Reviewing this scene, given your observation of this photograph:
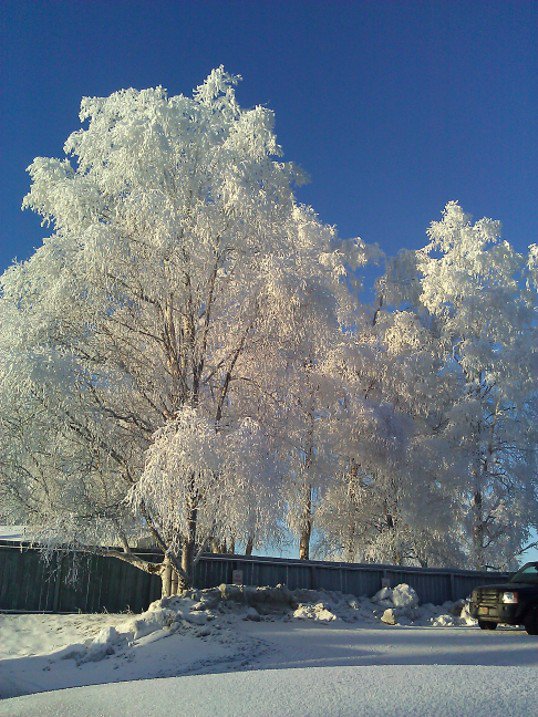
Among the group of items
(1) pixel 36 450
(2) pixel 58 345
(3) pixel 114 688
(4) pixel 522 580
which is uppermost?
(2) pixel 58 345

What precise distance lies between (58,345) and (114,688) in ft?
26.6

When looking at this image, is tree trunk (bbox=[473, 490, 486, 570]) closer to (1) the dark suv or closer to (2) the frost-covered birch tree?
(1) the dark suv

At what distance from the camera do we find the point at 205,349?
1588 cm

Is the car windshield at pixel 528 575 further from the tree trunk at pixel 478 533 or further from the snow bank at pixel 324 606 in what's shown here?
the tree trunk at pixel 478 533

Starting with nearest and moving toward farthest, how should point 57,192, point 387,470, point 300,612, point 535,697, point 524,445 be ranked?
1. point 535,697
2. point 300,612
3. point 57,192
4. point 387,470
5. point 524,445

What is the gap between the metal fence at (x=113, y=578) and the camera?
1584cm

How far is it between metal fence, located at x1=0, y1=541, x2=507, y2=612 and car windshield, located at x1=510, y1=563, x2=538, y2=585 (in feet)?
12.3

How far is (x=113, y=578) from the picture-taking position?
16547 mm

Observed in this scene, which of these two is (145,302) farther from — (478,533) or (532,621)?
(478,533)

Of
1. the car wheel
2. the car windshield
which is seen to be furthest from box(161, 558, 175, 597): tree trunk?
the car windshield

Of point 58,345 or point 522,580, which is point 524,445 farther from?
point 58,345

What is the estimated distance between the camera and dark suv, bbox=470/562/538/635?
13656 millimetres

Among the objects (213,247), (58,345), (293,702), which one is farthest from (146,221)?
(293,702)

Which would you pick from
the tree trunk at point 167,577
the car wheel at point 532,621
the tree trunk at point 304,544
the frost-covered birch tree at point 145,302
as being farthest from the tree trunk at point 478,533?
the tree trunk at point 167,577
